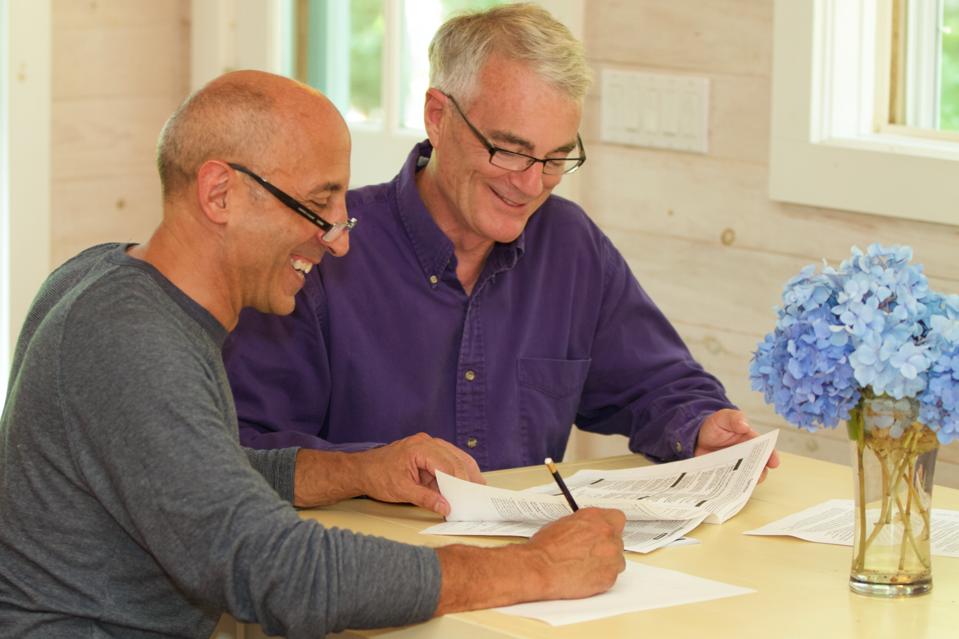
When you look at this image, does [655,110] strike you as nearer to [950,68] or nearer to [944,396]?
[950,68]

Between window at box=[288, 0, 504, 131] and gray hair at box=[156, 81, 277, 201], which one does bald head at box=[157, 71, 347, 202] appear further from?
window at box=[288, 0, 504, 131]

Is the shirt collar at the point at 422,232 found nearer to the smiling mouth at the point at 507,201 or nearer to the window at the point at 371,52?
the smiling mouth at the point at 507,201

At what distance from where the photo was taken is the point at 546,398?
2285 millimetres

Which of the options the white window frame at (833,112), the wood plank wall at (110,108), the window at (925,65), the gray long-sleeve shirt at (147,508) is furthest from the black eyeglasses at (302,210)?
the wood plank wall at (110,108)

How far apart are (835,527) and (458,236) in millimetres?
737

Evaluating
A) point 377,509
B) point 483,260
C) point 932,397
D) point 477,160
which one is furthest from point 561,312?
point 932,397

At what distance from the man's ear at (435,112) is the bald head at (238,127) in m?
0.57

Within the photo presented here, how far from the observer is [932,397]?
1469 millimetres

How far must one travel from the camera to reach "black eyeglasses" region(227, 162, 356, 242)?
158 cm

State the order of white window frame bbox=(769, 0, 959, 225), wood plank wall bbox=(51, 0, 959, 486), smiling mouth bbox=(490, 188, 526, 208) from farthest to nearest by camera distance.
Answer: wood plank wall bbox=(51, 0, 959, 486) < white window frame bbox=(769, 0, 959, 225) < smiling mouth bbox=(490, 188, 526, 208)

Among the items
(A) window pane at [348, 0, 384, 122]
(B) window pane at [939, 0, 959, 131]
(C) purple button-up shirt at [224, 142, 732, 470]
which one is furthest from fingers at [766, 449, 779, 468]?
(A) window pane at [348, 0, 384, 122]

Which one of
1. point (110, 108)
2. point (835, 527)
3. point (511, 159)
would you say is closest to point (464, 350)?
point (511, 159)

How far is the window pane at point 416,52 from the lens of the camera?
339 centimetres

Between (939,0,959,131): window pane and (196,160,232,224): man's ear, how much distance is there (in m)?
1.58
